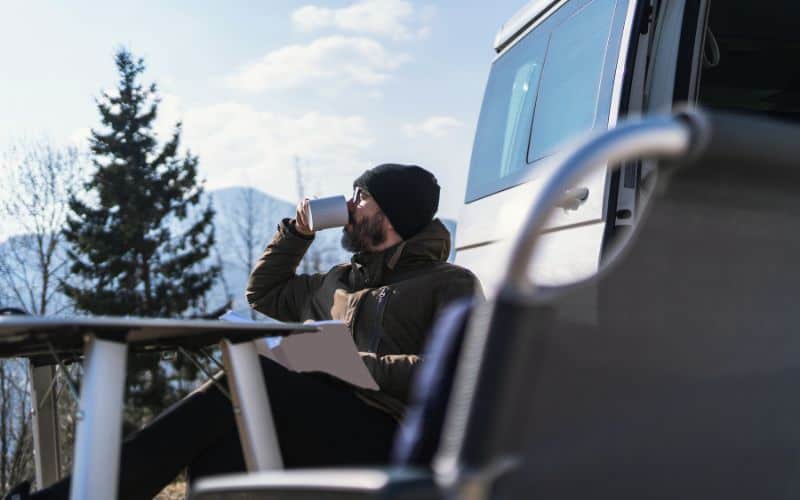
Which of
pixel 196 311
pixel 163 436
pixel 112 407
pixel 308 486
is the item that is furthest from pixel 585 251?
pixel 196 311

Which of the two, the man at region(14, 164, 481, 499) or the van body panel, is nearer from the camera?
the man at region(14, 164, 481, 499)

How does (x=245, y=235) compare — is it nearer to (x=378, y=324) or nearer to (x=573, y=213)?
(x=378, y=324)

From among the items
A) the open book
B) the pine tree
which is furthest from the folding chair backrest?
the pine tree

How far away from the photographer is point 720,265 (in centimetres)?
132

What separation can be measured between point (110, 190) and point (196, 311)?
464 centimetres

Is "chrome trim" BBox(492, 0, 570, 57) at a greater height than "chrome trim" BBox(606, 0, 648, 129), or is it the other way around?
"chrome trim" BBox(492, 0, 570, 57)

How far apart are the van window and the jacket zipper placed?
0.78m

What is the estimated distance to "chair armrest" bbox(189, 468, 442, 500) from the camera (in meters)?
1.12

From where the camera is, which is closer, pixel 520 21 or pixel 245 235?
pixel 520 21

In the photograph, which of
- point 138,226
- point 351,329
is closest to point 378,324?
point 351,329

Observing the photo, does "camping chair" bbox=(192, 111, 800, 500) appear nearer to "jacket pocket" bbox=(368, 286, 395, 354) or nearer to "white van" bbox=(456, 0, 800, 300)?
"white van" bbox=(456, 0, 800, 300)

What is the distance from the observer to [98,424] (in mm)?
1911

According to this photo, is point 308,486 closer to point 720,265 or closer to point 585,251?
point 720,265

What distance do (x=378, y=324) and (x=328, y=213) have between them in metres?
0.64
